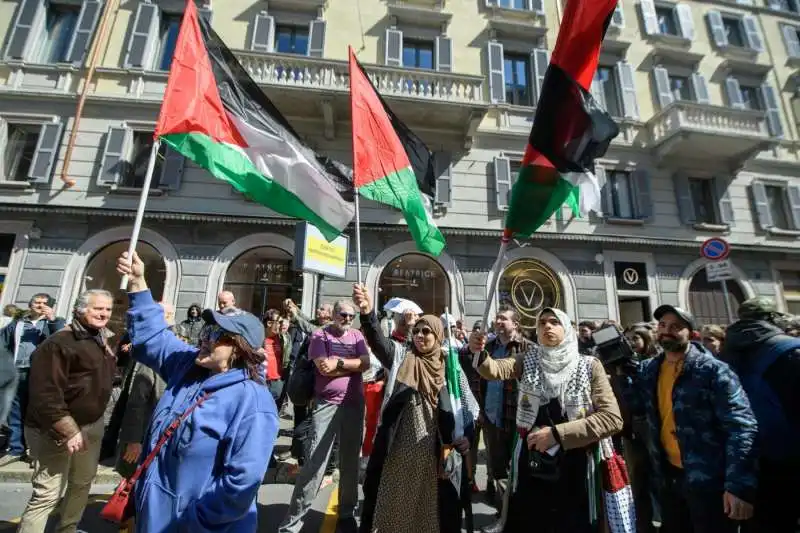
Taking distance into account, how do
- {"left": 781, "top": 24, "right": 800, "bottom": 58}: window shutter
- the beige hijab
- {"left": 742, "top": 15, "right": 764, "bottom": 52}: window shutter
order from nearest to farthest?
the beige hijab
{"left": 742, "top": 15, "right": 764, "bottom": 52}: window shutter
{"left": 781, "top": 24, "right": 800, "bottom": 58}: window shutter

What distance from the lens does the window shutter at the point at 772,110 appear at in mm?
13336

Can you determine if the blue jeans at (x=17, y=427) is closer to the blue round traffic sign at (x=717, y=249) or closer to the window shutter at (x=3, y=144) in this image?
the window shutter at (x=3, y=144)

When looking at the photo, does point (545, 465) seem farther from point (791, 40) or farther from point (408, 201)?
point (791, 40)

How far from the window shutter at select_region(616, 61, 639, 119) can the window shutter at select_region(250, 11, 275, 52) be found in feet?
35.5

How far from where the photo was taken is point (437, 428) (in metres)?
2.79

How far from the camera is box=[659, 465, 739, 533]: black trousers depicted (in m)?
2.31

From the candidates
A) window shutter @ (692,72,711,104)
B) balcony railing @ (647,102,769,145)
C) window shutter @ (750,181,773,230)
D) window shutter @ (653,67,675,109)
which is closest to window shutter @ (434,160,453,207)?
balcony railing @ (647,102,769,145)

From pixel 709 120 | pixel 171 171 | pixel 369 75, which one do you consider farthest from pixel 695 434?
pixel 709 120

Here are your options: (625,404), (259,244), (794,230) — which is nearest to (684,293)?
(794,230)

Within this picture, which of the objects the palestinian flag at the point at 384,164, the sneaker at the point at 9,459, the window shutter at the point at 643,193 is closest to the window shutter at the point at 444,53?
the window shutter at the point at 643,193

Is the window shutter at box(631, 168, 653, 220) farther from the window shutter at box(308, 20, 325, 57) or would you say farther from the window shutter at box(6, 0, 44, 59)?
the window shutter at box(6, 0, 44, 59)

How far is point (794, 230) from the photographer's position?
12.4 meters

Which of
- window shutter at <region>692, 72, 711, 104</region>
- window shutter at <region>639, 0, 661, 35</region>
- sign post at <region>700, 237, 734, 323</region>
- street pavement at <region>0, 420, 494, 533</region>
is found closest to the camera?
street pavement at <region>0, 420, 494, 533</region>

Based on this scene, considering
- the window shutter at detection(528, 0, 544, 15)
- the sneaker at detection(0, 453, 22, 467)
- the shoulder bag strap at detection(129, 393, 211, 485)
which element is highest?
the window shutter at detection(528, 0, 544, 15)
